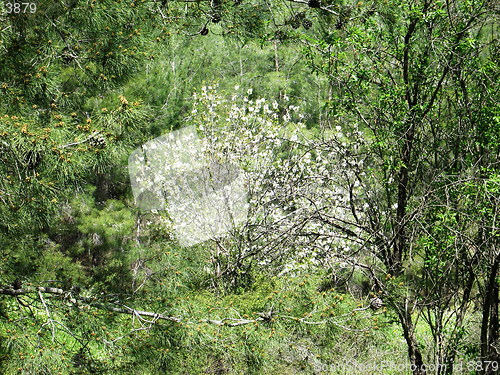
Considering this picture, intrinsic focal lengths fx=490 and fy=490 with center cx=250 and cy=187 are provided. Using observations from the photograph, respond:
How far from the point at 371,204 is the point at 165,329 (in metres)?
1.53

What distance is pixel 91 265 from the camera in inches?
289

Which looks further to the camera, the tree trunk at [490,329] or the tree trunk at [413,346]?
the tree trunk at [413,346]

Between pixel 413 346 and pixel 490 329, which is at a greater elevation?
pixel 490 329

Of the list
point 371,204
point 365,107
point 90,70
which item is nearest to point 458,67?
point 365,107

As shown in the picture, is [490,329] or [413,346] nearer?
[490,329]

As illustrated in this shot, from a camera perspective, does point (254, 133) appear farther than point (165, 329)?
Yes

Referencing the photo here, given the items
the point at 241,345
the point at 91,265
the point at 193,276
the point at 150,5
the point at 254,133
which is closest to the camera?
the point at 241,345

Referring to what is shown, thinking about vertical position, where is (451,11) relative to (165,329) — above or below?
above

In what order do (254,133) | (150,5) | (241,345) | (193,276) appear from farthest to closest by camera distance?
(254,133) → (193,276) → (150,5) → (241,345)

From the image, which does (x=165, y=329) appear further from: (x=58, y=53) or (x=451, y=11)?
(x=451, y=11)

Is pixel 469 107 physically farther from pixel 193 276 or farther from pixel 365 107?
pixel 193 276

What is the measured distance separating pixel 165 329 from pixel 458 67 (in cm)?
236

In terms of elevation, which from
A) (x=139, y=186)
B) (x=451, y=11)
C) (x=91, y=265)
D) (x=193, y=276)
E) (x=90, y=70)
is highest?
(x=451, y=11)

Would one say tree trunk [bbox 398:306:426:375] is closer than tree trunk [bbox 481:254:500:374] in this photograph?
No
